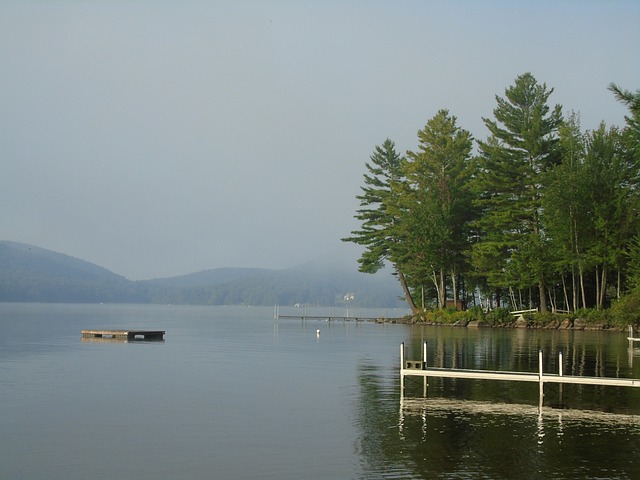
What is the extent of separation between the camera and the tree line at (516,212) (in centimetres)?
6475

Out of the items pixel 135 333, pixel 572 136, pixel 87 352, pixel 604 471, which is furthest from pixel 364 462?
pixel 572 136

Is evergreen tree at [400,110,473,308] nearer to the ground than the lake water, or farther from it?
farther from it

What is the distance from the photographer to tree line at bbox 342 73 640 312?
64.8 m

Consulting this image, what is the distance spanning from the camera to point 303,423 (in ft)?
63.0

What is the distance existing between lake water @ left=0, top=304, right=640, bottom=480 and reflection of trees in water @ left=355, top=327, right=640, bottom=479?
44 millimetres

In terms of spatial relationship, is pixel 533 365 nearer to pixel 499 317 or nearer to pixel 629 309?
pixel 629 309

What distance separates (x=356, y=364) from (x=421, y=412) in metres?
14.7

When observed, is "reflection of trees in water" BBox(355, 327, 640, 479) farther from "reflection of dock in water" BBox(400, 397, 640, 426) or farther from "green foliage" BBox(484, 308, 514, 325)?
"green foliage" BBox(484, 308, 514, 325)

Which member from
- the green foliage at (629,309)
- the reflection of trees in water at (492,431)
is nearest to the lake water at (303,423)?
the reflection of trees in water at (492,431)

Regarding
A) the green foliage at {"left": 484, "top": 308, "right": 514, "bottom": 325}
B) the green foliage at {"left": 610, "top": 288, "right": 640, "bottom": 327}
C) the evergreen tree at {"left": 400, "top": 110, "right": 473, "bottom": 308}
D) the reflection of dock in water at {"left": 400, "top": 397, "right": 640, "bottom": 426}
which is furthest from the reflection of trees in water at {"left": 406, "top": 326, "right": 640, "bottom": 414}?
the evergreen tree at {"left": 400, "top": 110, "right": 473, "bottom": 308}

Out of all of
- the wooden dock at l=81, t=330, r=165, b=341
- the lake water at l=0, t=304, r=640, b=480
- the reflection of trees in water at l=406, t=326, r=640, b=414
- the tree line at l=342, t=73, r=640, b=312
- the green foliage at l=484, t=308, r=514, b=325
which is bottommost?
the lake water at l=0, t=304, r=640, b=480

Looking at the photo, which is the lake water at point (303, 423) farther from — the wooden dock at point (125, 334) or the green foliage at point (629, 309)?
the green foliage at point (629, 309)

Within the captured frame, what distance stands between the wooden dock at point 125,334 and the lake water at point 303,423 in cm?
1997

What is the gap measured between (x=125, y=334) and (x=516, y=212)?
36.4 m
